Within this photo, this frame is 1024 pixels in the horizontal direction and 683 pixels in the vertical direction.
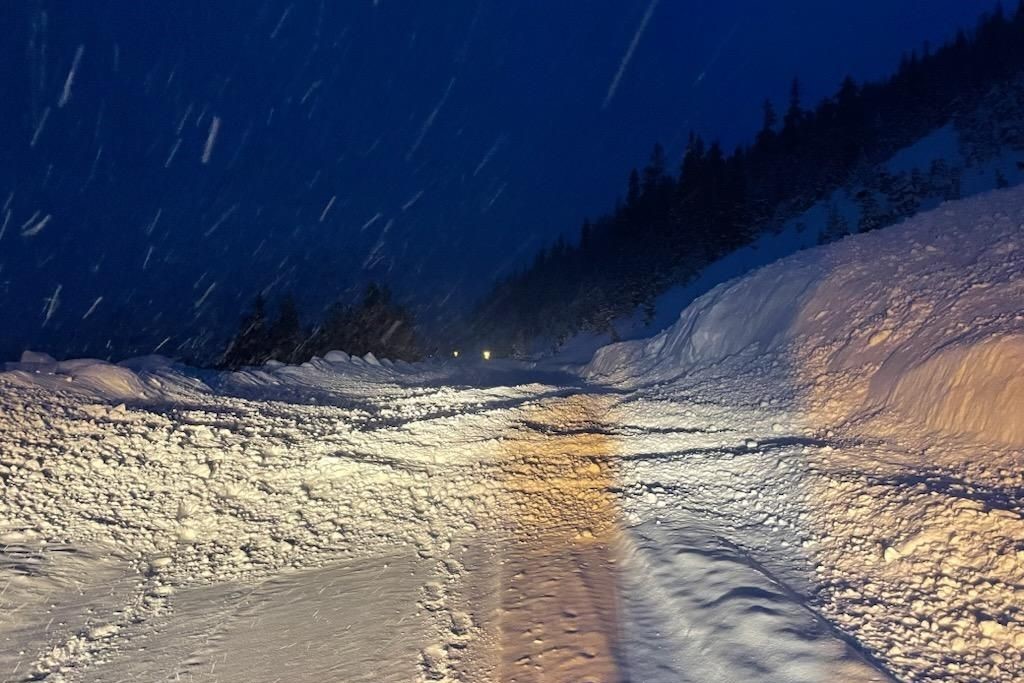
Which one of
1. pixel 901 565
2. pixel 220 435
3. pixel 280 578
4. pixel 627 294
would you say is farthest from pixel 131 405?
pixel 627 294

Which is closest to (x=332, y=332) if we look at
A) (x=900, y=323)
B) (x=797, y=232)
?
(x=797, y=232)

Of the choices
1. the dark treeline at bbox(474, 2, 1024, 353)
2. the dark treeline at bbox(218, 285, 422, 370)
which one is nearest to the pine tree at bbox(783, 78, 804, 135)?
the dark treeline at bbox(474, 2, 1024, 353)

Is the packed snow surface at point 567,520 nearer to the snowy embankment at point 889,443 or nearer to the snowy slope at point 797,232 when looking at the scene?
the snowy embankment at point 889,443

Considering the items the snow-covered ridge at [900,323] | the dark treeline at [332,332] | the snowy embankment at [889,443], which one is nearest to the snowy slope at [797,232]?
the snow-covered ridge at [900,323]

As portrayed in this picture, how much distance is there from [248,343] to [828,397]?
4143 cm

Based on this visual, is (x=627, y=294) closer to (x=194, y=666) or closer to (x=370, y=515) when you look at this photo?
(x=370, y=515)

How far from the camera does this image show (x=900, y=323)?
887cm

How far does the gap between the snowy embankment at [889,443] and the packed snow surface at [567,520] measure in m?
0.03

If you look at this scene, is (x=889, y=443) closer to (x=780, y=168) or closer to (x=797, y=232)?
(x=797, y=232)

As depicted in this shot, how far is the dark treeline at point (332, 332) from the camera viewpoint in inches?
1718

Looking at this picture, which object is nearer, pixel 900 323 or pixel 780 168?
pixel 900 323

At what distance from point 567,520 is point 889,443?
353 cm

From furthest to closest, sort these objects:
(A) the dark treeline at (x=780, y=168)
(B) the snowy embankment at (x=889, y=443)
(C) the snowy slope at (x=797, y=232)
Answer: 1. (A) the dark treeline at (x=780, y=168)
2. (C) the snowy slope at (x=797, y=232)
3. (B) the snowy embankment at (x=889, y=443)

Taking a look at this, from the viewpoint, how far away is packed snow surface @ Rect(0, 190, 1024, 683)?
383 cm
